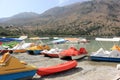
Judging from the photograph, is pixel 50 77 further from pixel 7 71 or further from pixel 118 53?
pixel 118 53

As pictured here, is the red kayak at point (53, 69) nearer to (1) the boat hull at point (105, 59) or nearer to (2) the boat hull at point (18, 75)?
(2) the boat hull at point (18, 75)

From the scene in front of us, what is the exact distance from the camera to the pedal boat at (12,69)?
63.4 feet

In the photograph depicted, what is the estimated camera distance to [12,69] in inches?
777

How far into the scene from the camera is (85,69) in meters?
27.2

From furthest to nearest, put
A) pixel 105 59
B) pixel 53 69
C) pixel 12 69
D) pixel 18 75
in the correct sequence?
pixel 105 59 → pixel 53 69 → pixel 18 75 → pixel 12 69

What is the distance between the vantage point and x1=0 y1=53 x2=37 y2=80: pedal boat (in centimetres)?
1933

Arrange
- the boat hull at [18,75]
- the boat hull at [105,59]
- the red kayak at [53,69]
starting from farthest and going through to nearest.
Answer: the boat hull at [105,59] → the red kayak at [53,69] → the boat hull at [18,75]

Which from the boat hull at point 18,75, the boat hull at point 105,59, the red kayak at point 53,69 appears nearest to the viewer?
the boat hull at point 18,75

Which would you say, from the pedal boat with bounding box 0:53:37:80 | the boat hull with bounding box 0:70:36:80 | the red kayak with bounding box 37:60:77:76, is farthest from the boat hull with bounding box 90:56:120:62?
the pedal boat with bounding box 0:53:37:80

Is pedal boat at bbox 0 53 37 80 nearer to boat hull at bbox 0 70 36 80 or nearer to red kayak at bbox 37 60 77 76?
boat hull at bbox 0 70 36 80

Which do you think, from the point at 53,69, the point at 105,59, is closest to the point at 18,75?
the point at 53,69

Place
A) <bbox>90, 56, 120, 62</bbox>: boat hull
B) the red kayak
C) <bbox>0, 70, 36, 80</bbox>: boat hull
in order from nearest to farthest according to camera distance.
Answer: <bbox>0, 70, 36, 80</bbox>: boat hull < the red kayak < <bbox>90, 56, 120, 62</bbox>: boat hull

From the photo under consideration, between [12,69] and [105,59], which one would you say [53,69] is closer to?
[12,69]

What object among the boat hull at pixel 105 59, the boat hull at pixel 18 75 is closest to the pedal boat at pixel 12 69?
the boat hull at pixel 18 75
